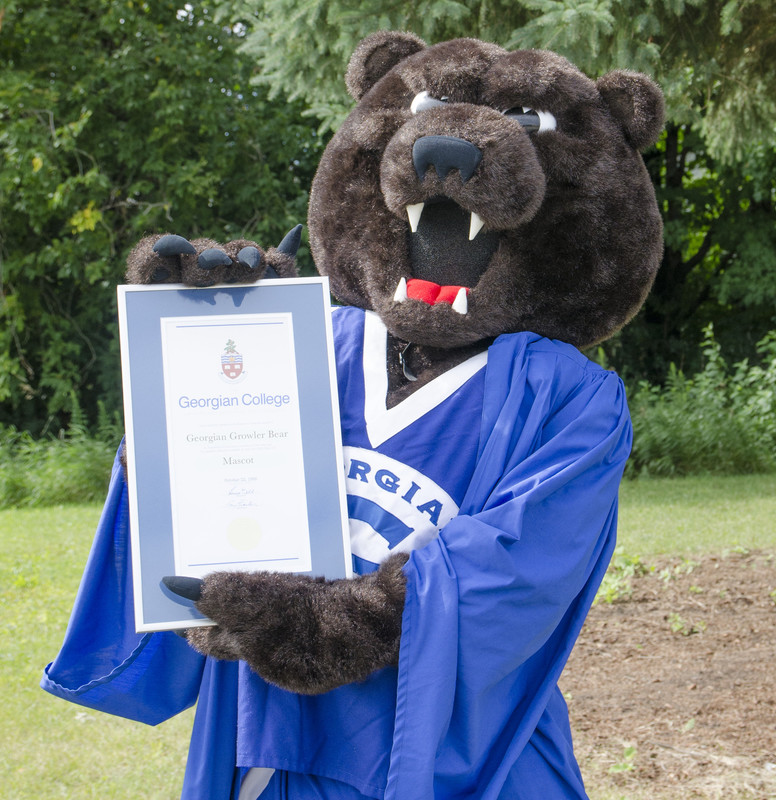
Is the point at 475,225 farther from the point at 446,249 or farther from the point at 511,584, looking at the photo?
the point at 511,584

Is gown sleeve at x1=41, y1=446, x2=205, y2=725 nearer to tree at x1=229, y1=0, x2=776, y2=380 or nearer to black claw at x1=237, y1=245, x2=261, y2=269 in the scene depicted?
black claw at x1=237, y1=245, x2=261, y2=269

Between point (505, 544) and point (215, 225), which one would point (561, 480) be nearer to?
point (505, 544)

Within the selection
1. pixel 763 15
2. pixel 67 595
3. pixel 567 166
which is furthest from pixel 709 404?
pixel 567 166

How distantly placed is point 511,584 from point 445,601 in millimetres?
116

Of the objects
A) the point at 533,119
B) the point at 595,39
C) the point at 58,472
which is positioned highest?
the point at 595,39

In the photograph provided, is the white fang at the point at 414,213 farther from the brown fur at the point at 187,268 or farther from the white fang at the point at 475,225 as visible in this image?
the brown fur at the point at 187,268

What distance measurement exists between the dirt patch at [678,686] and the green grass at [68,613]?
43.0 inches

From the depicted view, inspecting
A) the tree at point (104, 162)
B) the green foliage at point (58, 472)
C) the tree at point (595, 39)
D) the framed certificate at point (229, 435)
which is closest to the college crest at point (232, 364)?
the framed certificate at point (229, 435)

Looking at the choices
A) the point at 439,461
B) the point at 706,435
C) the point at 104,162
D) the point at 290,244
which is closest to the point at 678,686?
the point at 439,461

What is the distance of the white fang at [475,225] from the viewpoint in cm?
190

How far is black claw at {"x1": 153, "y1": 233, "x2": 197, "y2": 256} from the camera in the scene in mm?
1694

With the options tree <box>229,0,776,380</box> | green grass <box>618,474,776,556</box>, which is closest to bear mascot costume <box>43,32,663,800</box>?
tree <box>229,0,776,380</box>

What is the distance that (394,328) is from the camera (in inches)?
75.6

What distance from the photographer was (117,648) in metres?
1.97
